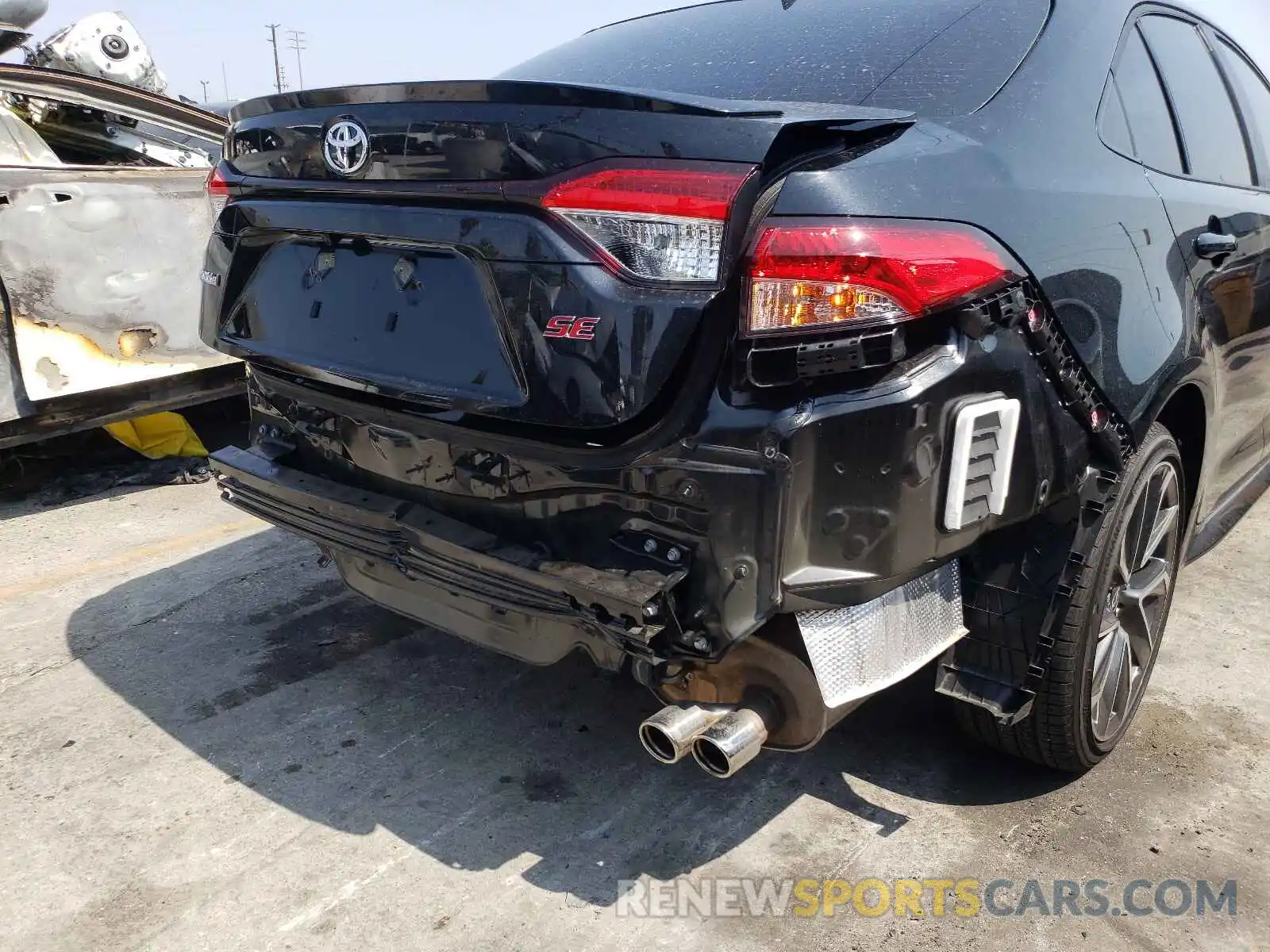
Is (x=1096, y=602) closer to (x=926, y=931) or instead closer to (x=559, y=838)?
(x=926, y=931)

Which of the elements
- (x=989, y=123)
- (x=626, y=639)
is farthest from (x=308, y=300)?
(x=989, y=123)

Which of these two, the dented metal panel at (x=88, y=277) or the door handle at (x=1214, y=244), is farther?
the dented metal panel at (x=88, y=277)

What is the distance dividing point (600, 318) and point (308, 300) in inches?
33.8

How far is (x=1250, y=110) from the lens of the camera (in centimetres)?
337

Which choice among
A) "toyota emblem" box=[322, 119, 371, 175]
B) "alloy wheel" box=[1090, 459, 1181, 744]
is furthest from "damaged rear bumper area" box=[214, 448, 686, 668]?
"alloy wheel" box=[1090, 459, 1181, 744]

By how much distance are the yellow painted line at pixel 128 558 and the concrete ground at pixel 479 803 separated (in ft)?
0.93

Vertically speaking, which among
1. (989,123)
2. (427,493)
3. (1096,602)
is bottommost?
(1096,602)

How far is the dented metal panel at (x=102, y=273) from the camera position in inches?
161

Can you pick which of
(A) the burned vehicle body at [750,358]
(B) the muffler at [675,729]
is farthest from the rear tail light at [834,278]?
(B) the muffler at [675,729]

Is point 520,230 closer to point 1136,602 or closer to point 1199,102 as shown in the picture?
point 1136,602

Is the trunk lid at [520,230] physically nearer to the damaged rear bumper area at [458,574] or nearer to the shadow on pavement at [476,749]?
the damaged rear bumper area at [458,574]

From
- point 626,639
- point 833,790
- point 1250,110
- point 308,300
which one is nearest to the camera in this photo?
point 626,639

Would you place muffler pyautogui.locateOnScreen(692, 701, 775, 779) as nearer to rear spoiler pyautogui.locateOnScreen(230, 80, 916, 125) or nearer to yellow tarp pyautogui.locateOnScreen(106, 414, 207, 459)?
rear spoiler pyautogui.locateOnScreen(230, 80, 916, 125)

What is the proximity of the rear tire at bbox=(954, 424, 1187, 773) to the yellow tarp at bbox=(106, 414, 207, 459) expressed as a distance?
13.6 ft
